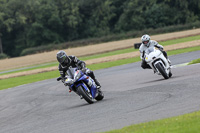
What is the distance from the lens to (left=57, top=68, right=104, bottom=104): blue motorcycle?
12.1 meters

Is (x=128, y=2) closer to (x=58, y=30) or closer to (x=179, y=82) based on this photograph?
(x=58, y=30)

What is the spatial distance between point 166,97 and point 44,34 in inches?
3225

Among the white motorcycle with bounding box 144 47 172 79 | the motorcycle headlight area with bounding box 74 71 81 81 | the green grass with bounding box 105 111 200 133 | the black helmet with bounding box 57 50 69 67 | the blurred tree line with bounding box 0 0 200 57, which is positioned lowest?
the blurred tree line with bounding box 0 0 200 57

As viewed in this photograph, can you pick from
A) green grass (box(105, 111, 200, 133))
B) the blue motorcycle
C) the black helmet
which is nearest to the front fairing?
the blue motorcycle

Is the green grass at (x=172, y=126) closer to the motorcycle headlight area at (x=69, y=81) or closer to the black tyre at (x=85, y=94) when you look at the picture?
the black tyre at (x=85, y=94)

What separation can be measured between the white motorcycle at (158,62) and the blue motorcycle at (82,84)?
293 cm

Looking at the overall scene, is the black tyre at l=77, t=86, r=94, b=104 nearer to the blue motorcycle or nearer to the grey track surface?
the blue motorcycle

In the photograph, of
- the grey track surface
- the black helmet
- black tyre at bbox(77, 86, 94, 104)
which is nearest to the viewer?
the grey track surface

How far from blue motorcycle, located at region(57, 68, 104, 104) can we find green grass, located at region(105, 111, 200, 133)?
15.3 feet

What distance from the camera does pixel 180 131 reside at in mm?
6453

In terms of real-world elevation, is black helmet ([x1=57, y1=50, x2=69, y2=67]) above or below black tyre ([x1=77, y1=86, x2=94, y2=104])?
above

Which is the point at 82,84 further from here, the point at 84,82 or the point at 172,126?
the point at 172,126

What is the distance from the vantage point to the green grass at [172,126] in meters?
6.56

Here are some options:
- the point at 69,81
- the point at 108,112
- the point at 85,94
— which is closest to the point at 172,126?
the point at 108,112
